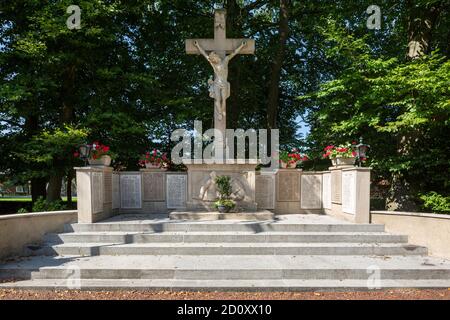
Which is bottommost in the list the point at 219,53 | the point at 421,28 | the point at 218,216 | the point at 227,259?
the point at 227,259

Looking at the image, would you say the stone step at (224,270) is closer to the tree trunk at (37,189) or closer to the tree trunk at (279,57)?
the tree trunk at (279,57)

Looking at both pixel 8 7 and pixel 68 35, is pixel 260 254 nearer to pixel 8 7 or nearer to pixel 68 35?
pixel 68 35

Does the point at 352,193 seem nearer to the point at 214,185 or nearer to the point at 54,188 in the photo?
the point at 214,185

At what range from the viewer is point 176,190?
1027cm

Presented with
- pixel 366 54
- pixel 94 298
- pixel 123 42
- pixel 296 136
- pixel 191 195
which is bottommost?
pixel 94 298

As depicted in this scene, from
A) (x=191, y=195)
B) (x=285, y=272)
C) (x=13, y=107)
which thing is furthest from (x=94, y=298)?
(x=13, y=107)

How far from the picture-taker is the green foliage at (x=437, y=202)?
880cm

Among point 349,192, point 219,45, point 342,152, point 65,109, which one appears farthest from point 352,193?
point 65,109

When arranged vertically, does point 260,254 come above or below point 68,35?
below

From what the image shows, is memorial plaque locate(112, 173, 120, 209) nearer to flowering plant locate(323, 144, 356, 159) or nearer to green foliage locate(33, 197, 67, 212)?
green foliage locate(33, 197, 67, 212)

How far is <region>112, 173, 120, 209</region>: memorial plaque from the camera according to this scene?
9.74m

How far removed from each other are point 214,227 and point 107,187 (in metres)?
3.91

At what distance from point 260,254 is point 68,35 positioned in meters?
10.5
